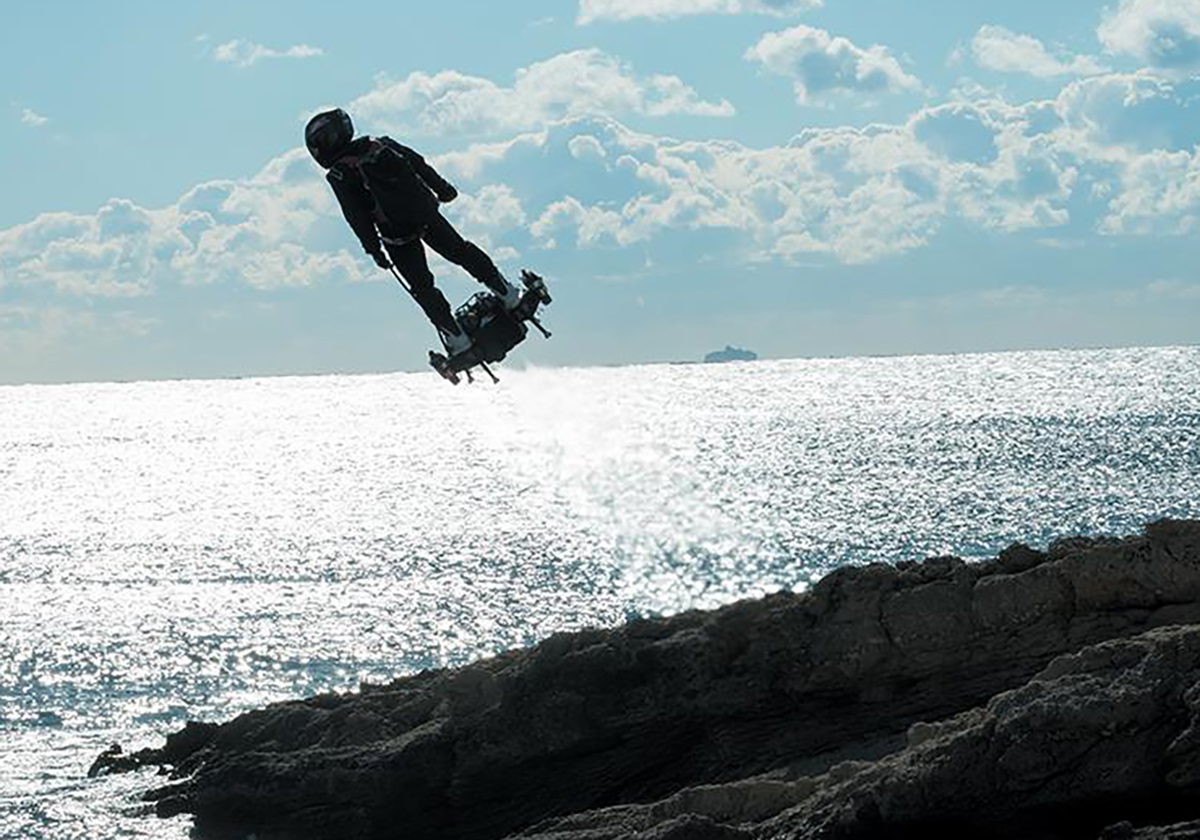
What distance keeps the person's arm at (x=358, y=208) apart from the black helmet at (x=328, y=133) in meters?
0.25

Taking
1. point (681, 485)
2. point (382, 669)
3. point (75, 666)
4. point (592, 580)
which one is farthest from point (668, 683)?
point (681, 485)

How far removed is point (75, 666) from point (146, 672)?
3624 millimetres

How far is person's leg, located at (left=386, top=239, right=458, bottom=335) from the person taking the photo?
61.2 ft

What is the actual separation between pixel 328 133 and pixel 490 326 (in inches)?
112

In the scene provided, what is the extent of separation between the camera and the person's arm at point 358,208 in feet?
58.6

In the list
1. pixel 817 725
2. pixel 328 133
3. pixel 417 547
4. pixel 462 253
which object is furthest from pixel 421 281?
pixel 417 547

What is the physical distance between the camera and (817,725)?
23016mm

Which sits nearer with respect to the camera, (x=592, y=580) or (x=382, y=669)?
(x=382, y=669)

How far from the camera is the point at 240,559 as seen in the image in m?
95.2

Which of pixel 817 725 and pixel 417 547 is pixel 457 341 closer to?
pixel 817 725

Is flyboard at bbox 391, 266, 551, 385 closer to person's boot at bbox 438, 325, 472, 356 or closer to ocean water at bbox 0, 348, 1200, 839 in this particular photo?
person's boot at bbox 438, 325, 472, 356

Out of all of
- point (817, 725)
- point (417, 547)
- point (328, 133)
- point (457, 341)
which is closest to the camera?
point (328, 133)

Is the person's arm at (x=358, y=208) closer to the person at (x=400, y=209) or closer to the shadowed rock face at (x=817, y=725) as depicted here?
the person at (x=400, y=209)

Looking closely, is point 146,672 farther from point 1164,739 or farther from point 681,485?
point 681,485
